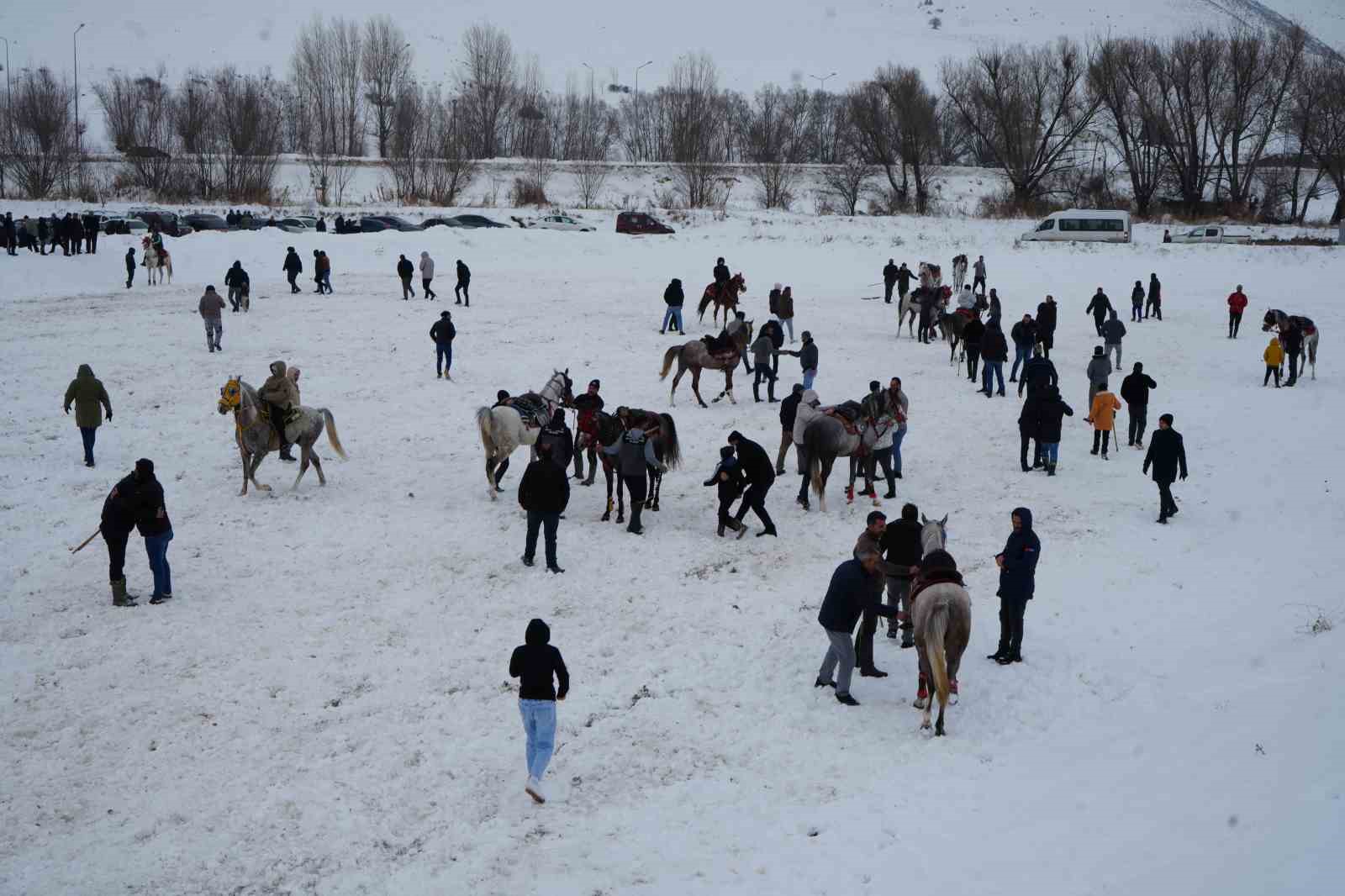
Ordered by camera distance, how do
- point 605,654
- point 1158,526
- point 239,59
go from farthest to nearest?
point 239,59 → point 1158,526 → point 605,654

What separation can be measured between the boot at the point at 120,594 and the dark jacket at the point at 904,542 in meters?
8.44

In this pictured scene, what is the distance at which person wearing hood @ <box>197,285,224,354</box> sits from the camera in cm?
2386

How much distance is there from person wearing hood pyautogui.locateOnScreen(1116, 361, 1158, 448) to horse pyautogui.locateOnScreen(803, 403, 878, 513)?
564 cm

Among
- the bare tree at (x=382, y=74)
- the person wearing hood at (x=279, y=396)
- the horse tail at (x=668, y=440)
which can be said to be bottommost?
the horse tail at (x=668, y=440)

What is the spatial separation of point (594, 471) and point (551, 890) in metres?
9.35

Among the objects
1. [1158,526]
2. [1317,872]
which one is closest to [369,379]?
[1158,526]

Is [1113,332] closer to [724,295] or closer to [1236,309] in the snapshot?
[1236,309]

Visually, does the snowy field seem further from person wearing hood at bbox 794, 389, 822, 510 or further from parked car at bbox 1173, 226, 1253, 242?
parked car at bbox 1173, 226, 1253, 242

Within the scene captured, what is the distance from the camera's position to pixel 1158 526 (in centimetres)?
1518

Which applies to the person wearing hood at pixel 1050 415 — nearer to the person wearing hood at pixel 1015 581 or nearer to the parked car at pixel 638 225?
the person wearing hood at pixel 1015 581

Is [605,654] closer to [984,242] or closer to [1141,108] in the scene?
[984,242]

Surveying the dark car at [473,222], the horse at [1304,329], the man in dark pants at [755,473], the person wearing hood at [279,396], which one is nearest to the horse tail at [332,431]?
the person wearing hood at [279,396]

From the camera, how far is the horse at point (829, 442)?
49.2 feet

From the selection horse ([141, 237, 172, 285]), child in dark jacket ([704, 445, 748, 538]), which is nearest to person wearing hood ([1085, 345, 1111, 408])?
child in dark jacket ([704, 445, 748, 538])
